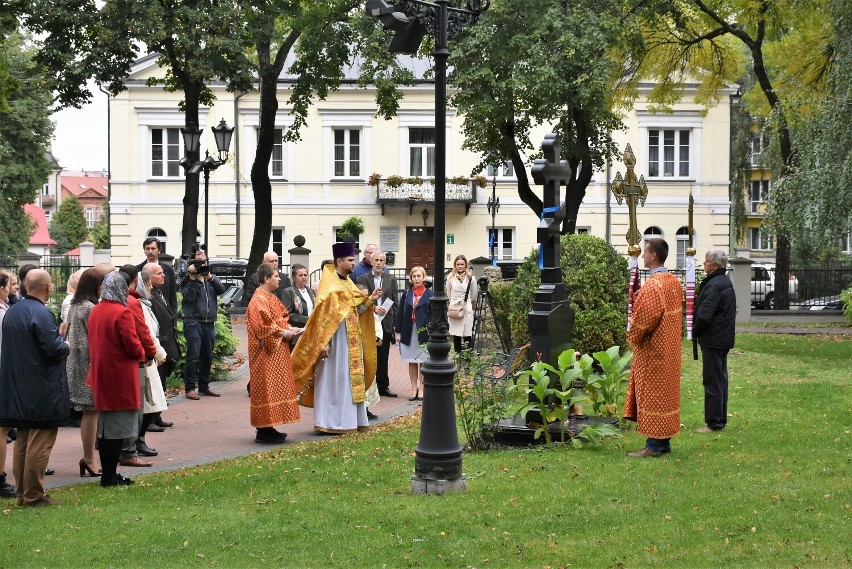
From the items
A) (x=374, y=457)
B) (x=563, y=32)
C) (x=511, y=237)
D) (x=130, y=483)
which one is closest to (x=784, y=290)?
(x=563, y=32)

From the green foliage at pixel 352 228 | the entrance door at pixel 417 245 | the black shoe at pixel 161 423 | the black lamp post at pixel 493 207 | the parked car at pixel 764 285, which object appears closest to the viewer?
the black shoe at pixel 161 423

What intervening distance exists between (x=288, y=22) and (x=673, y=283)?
19.7 meters

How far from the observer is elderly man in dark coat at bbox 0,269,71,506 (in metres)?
7.89

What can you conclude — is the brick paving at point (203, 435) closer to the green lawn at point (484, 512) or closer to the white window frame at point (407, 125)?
the green lawn at point (484, 512)

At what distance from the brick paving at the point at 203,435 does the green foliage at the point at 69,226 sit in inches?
3428

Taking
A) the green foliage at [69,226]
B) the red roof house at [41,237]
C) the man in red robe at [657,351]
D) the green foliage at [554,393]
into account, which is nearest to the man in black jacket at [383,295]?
the green foliage at [554,393]

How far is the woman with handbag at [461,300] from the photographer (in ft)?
56.2

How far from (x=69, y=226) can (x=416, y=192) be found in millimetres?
63860

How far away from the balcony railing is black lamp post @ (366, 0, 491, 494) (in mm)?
36129

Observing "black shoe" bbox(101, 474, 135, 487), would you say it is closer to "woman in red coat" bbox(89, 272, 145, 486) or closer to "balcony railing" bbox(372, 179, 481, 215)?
"woman in red coat" bbox(89, 272, 145, 486)

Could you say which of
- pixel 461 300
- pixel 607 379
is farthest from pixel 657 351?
pixel 461 300

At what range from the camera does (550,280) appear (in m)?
10.5

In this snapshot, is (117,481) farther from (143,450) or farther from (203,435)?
(203,435)

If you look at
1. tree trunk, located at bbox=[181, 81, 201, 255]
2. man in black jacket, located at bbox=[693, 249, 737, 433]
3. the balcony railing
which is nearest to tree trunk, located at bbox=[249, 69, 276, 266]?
tree trunk, located at bbox=[181, 81, 201, 255]
